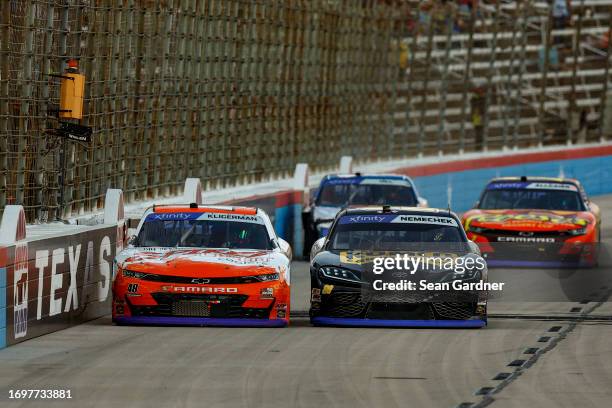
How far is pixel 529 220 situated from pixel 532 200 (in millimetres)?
1406

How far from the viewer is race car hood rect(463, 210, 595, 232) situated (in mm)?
23531

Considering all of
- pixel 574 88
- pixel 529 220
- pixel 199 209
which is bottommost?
pixel 529 220

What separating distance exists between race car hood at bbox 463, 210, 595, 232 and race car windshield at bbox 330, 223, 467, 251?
639 centimetres

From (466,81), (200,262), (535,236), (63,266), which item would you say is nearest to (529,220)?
(535,236)

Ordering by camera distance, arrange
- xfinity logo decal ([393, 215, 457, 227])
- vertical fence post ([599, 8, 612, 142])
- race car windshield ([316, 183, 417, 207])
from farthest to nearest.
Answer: vertical fence post ([599, 8, 612, 142]), race car windshield ([316, 183, 417, 207]), xfinity logo decal ([393, 215, 457, 227])

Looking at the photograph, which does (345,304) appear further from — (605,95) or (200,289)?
(605,95)

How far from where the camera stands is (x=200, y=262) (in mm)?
15570

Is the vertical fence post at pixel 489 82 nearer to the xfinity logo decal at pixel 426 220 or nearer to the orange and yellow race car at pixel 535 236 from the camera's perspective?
the orange and yellow race car at pixel 535 236

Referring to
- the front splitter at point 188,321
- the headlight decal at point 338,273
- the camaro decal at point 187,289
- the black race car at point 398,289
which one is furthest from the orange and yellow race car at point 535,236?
the camaro decal at point 187,289

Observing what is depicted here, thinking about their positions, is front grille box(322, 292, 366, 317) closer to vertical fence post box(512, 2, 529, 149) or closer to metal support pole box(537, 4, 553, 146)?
vertical fence post box(512, 2, 529, 149)

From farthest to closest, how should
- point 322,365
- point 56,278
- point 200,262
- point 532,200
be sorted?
point 532,200, point 200,262, point 56,278, point 322,365

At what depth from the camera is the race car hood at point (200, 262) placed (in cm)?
1545

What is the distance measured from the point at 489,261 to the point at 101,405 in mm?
14163

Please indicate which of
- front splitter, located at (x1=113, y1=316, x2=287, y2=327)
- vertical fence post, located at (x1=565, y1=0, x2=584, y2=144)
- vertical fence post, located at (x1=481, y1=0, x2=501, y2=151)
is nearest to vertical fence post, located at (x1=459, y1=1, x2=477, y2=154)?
vertical fence post, located at (x1=481, y1=0, x2=501, y2=151)
